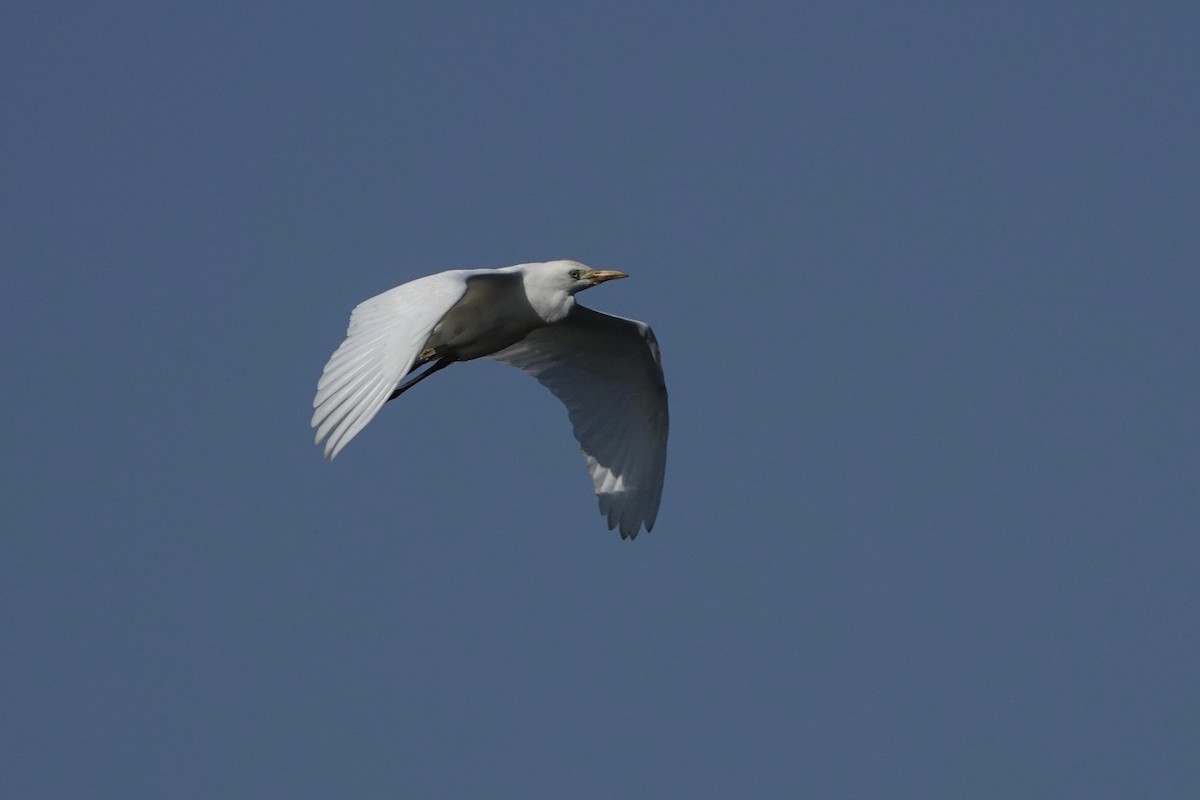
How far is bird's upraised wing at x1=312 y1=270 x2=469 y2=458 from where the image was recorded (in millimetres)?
14625

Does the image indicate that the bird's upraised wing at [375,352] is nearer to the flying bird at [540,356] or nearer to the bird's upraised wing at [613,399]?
the flying bird at [540,356]

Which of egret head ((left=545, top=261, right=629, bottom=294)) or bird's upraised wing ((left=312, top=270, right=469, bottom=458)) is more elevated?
egret head ((left=545, top=261, right=629, bottom=294))

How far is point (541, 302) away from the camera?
723 inches

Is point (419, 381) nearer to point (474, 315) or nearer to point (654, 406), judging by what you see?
point (474, 315)

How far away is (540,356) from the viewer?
20.5m

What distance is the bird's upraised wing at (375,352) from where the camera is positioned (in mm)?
14625

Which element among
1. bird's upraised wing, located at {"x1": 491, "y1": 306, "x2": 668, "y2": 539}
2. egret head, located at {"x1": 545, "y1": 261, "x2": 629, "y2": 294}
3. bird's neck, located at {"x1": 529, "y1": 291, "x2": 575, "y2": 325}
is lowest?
bird's upraised wing, located at {"x1": 491, "y1": 306, "x2": 668, "y2": 539}

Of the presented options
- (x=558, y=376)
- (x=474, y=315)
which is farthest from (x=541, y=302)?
(x=558, y=376)

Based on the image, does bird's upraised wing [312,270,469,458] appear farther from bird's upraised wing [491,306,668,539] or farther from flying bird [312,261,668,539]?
bird's upraised wing [491,306,668,539]

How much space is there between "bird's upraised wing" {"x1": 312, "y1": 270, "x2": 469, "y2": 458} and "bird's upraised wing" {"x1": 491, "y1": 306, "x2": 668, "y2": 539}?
3.88m

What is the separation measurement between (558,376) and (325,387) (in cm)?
590

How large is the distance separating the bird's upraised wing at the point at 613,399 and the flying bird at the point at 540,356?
0.04 ft

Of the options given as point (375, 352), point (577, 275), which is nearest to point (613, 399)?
point (577, 275)

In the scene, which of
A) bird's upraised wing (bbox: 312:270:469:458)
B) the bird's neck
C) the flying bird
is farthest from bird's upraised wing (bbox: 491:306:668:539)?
bird's upraised wing (bbox: 312:270:469:458)
